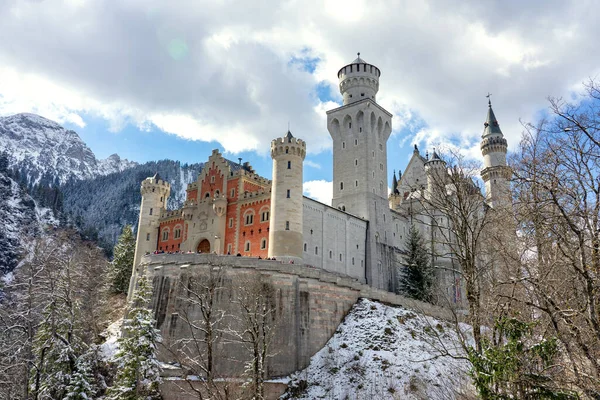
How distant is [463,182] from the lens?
56.3 feet

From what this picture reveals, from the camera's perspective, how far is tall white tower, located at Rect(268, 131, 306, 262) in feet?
148

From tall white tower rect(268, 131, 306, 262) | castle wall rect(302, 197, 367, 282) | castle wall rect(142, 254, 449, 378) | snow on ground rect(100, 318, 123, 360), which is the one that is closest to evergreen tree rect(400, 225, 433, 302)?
castle wall rect(302, 197, 367, 282)

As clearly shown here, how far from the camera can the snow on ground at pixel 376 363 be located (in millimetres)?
31844

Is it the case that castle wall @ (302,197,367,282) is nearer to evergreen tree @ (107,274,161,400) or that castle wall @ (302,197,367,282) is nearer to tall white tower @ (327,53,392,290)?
tall white tower @ (327,53,392,290)

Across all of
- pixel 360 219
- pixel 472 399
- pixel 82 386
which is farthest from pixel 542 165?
pixel 360 219

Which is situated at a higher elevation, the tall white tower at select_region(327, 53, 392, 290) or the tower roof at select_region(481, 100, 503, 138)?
the tower roof at select_region(481, 100, 503, 138)

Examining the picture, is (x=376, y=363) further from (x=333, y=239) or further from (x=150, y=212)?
(x=150, y=212)

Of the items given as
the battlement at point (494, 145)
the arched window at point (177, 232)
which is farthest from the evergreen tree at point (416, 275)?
the battlement at point (494, 145)

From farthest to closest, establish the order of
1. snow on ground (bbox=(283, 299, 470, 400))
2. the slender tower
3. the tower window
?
the slender tower < the tower window < snow on ground (bbox=(283, 299, 470, 400))

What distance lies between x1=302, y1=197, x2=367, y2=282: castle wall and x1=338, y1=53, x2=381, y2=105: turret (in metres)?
16.9

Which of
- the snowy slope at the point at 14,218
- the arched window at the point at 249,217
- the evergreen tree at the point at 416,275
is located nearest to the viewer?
the arched window at the point at 249,217

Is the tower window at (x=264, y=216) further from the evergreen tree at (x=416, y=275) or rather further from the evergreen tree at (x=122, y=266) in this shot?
the evergreen tree at (x=122, y=266)

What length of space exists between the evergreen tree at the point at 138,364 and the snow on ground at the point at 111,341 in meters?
5.28

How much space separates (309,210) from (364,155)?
13724 mm
